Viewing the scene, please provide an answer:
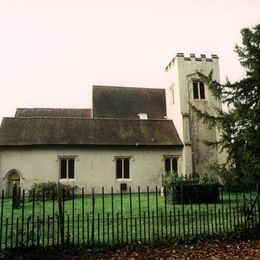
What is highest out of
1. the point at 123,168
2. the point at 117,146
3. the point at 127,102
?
the point at 127,102

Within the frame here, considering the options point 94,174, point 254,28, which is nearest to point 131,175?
point 94,174

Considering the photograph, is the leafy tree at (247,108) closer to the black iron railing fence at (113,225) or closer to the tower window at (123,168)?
the black iron railing fence at (113,225)

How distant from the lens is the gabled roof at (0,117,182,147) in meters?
25.0

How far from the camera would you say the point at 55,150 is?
24750 mm

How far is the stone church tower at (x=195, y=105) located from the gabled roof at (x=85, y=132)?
123 centimetres

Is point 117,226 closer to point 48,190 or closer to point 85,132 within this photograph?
point 48,190

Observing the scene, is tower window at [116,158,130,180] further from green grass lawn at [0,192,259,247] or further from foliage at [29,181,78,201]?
green grass lawn at [0,192,259,247]

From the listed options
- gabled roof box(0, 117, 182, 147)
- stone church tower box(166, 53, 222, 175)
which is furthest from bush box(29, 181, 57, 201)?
stone church tower box(166, 53, 222, 175)

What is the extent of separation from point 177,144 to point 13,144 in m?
12.7

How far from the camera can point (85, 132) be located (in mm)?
26562

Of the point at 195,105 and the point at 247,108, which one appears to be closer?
the point at 247,108

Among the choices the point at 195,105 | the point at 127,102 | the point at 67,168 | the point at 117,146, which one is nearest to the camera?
the point at 67,168

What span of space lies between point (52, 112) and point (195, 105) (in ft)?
51.0

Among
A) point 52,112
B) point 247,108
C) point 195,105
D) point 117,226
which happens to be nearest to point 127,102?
point 52,112
